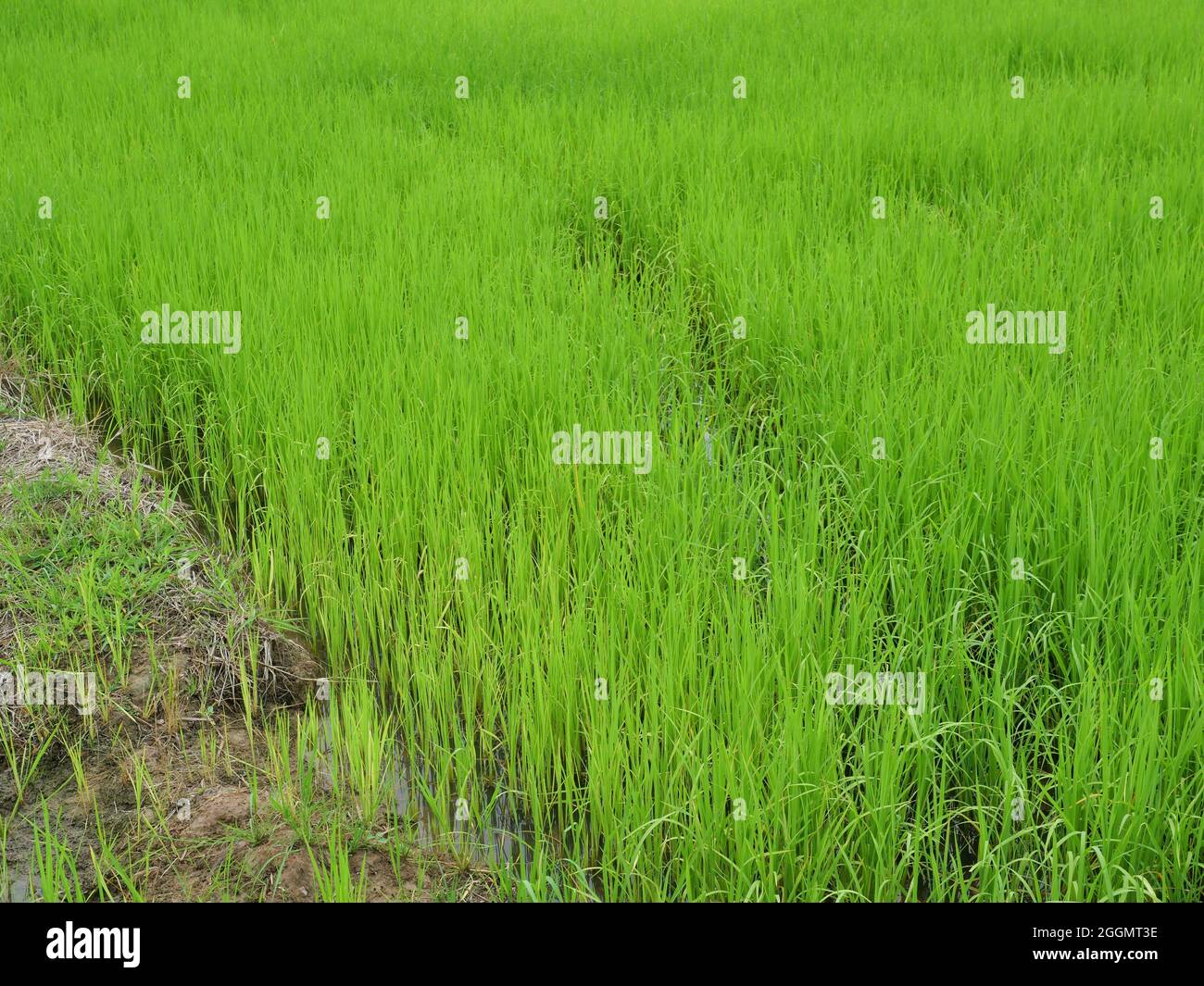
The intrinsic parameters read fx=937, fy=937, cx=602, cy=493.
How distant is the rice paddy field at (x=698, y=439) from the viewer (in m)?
1.67

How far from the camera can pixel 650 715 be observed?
70.7 inches

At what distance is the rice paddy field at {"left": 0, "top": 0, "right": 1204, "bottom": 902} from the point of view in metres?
1.67

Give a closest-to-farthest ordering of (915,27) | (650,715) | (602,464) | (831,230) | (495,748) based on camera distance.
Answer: (650,715), (495,748), (602,464), (831,230), (915,27)

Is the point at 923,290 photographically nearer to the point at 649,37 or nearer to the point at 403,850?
the point at 403,850

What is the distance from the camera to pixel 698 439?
254 centimetres

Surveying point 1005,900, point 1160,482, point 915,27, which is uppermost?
point 915,27

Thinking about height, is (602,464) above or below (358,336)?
below

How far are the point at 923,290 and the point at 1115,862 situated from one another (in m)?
2.08

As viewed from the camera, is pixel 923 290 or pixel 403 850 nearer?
pixel 403 850

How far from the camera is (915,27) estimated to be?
22.3ft

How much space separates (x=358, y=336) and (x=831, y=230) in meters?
1.84

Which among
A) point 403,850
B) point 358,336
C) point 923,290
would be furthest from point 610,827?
point 923,290

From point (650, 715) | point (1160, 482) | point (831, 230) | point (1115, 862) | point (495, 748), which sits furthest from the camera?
point (831, 230)

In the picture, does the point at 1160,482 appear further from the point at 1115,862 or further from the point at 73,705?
the point at 73,705
